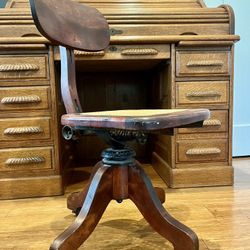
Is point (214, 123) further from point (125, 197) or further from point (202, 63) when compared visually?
point (125, 197)

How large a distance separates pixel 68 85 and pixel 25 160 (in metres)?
0.51

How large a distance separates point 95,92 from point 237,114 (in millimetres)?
943

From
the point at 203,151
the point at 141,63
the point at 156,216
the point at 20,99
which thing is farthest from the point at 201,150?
the point at 20,99

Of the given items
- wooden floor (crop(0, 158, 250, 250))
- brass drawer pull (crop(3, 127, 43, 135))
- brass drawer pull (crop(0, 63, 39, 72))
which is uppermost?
brass drawer pull (crop(0, 63, 39, 72))

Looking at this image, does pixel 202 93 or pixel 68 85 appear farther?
pixel 202 93

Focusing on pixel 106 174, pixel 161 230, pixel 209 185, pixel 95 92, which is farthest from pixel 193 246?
pixel 95 92

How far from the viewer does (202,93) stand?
4.05 feet

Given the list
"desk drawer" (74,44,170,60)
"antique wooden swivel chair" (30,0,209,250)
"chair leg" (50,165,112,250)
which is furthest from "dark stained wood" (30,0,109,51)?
"chair leg" (50,165,112,250)

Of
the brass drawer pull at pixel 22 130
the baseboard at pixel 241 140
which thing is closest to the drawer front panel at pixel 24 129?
the brass drawer pull at pixel 22 130

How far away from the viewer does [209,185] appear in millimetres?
1290

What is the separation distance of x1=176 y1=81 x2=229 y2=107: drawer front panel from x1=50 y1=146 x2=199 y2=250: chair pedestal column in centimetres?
56

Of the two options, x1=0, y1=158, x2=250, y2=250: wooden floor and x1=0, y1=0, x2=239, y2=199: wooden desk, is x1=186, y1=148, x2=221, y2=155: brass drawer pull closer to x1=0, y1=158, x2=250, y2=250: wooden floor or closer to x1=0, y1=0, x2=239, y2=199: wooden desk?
x1=0, y1=0, x2=239, y2=199: wooden desk

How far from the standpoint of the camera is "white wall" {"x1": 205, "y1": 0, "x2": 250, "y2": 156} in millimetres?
1792

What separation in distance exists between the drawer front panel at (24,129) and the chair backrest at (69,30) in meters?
0.40
